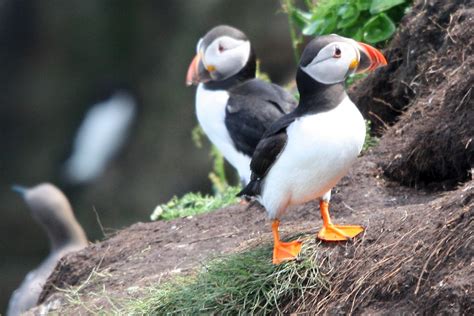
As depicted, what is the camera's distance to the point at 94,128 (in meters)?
18.9

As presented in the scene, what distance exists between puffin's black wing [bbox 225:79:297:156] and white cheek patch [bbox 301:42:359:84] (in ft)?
8.11

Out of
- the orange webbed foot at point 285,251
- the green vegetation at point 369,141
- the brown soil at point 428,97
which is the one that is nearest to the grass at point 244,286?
the orange webbed foot at point 285,251

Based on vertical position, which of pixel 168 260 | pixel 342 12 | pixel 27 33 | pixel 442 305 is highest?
pixel 27 33

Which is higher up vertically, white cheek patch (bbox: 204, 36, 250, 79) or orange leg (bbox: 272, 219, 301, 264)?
white cheek patch (bbox: 204, 36, 250, 79)

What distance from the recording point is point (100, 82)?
18859 mm

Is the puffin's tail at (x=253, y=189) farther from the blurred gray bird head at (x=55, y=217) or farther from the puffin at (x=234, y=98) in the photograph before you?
the blurred gray bird head at (x=55, y=217)

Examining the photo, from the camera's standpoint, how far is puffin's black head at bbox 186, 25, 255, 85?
901 cm

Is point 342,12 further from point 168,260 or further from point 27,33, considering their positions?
point 27,33

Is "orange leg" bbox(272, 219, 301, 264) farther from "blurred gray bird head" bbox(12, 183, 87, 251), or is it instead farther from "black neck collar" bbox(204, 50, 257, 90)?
"blurred gray bird head" bbox(12, 183, 87, 251)

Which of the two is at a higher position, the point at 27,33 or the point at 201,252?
the point at 27,33

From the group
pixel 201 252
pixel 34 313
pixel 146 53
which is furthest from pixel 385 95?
pixel 146 53

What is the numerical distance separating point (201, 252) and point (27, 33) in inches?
467

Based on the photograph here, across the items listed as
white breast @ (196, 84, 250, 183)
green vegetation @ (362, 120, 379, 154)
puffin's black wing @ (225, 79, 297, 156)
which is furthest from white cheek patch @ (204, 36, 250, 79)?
green vegetation @ (362, 120, 379, 154)

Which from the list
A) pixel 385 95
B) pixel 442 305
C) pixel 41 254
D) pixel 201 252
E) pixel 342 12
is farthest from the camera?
pixel 41 254
